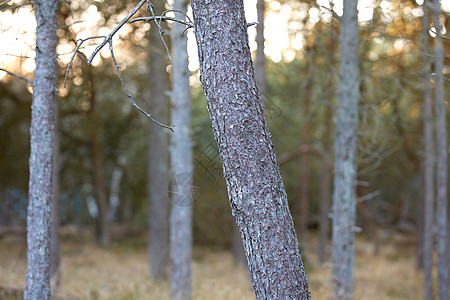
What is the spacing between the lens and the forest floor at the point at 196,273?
8.55m

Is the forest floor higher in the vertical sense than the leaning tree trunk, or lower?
lower

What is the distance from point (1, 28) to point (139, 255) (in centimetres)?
1254

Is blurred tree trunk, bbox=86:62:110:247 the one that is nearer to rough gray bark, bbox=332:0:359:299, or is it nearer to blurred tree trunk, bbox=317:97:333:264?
blurred tree trunk, bbox=317:97:333:264

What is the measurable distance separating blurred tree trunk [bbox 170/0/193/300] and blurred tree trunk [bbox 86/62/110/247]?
6104 millimetres

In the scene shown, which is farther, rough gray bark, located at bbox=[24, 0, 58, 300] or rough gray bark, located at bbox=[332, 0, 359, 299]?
rough gray bark, located at bbox=[332, 0, 359, 299]

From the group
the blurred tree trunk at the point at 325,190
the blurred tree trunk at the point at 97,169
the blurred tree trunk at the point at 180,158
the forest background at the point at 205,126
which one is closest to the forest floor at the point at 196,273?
the forest background at the point at 205,126

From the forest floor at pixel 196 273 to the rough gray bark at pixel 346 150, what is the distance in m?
0.44

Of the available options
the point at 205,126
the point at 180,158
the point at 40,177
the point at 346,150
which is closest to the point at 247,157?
the point at 40,177

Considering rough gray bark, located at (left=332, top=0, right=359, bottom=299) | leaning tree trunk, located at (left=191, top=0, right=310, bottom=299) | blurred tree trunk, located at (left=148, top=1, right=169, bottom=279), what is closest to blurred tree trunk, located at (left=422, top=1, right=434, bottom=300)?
rough gray bark, located at (left=332, top=0, right=359, bottom=299)

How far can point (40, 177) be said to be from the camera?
4781mm

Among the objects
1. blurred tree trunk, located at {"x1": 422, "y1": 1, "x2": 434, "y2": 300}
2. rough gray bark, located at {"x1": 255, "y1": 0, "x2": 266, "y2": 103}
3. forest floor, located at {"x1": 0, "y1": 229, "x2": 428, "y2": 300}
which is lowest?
forest floor, located at {"x1": 0, "y1": 229, "x2": 428, "y2": 300}

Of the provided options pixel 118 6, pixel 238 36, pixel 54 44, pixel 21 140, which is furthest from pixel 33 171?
pixel 21 140

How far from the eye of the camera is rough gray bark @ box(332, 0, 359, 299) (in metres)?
7.55

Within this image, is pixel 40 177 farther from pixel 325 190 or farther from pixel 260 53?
pixel 325 190
